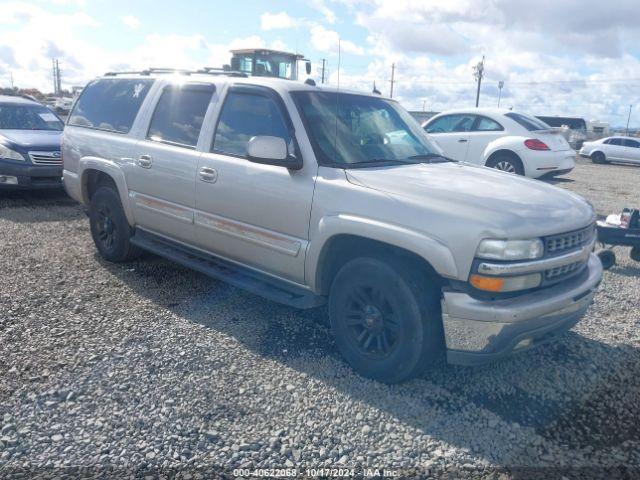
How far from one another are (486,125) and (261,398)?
9.43m

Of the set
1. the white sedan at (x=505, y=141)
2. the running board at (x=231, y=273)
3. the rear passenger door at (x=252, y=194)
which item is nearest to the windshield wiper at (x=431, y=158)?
the rear passenger door at (x=252, y=194)

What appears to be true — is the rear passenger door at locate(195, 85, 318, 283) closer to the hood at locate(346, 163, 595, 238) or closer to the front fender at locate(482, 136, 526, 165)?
the hood at locate(346, 163, 595, 238)

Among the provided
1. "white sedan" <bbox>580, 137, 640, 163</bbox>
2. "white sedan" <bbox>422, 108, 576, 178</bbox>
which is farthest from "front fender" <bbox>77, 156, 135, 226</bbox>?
"white sedan" <bbox>580, 137, 640, 163</bbox>

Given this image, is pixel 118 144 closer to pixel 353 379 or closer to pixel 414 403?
pixel 353 379

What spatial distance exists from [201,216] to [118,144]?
1.45 m

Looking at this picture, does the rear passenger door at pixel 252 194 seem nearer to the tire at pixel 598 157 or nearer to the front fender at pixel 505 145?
the front fender at pixel 505 145

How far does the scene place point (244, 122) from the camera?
4.25 metres

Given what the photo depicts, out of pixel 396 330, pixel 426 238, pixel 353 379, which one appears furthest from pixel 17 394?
pixel 426 238

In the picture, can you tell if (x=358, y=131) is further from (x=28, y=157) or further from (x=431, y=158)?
(x=28, y=157)

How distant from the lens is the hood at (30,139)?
8.50 meters

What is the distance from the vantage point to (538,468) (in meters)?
2.72

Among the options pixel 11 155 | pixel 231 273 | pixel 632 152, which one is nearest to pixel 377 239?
pixel 231 273

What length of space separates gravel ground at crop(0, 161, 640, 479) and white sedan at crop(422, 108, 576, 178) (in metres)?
6.42

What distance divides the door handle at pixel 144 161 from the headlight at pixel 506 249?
10.2 feet
